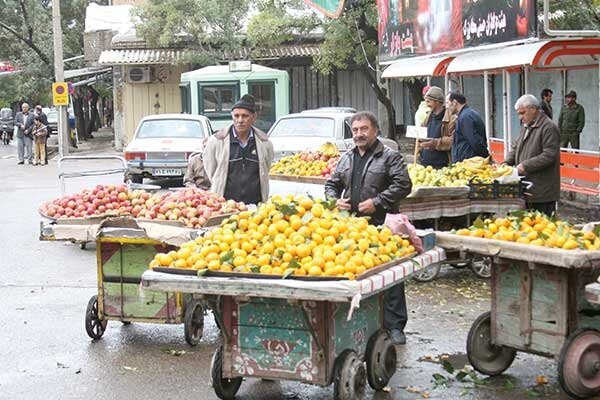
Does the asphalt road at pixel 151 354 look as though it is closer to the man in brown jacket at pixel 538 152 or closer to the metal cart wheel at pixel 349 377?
the metal cart wheel at pixel 349 377

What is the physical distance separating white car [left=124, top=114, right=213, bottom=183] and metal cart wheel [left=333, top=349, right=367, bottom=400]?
1468cm

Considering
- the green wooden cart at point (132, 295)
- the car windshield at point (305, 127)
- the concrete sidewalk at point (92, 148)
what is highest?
the car windshield at point (305, 127)

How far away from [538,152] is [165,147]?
12.7m

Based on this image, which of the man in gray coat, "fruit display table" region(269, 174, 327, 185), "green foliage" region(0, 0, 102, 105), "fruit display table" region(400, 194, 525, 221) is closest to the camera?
"fruit display table" region(400, 194, 525, 221)

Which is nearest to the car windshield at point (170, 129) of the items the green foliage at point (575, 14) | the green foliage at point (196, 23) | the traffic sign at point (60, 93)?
the green foliage at point (575, 14)

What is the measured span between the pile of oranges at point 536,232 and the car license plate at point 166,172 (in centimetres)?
1430

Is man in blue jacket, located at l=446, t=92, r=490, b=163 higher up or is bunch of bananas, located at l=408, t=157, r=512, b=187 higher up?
man in blue jacket, located at l=446, t=92, r=490, b=163

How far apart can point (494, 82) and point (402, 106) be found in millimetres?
11691

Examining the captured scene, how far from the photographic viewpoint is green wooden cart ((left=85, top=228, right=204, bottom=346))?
8383mm

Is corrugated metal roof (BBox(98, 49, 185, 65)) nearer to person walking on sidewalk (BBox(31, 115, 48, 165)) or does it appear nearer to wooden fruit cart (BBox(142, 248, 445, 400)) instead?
person walking on sidewalk (BBox(31, 115, 48, 165))

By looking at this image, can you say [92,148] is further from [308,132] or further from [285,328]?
[285,328]

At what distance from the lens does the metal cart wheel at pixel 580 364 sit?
6492 millimetres

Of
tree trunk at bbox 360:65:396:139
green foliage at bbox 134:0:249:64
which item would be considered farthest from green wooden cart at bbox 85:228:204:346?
green foliage at bbox 134:0:249:64

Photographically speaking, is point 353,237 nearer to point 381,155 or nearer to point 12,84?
point 381,155
